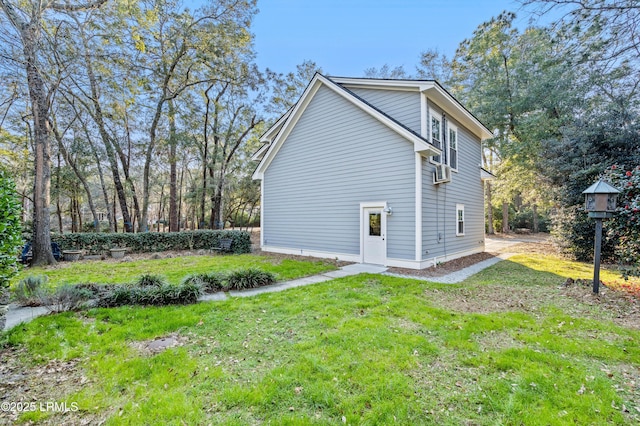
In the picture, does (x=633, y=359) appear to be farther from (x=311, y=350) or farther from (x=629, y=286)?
(x=629, y=286)

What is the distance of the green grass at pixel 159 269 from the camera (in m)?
7.32

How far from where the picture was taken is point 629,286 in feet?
22.6

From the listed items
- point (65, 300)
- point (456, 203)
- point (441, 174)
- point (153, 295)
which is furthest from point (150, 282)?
point (456, 203)

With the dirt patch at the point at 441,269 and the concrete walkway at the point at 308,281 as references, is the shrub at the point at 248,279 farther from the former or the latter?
the dirt patch at the point at 441,269

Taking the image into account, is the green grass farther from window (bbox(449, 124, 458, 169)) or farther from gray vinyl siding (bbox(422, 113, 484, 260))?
window (bbox(449, 124, 458, 169))

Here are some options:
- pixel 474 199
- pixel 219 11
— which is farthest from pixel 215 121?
pixel 474 199

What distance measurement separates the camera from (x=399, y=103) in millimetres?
9984

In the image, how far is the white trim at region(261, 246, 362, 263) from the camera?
1026 cm

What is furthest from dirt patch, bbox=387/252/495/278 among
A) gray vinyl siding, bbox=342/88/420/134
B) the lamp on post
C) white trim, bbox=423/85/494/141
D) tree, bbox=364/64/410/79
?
tree, bbox=364/64/410/79

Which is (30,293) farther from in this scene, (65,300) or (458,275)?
(458,275)

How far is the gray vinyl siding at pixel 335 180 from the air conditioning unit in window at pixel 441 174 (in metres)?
1.24

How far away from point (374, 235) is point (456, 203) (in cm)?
413

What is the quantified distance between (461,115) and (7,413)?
13639 mm

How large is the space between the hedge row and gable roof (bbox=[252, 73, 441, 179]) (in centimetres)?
360
